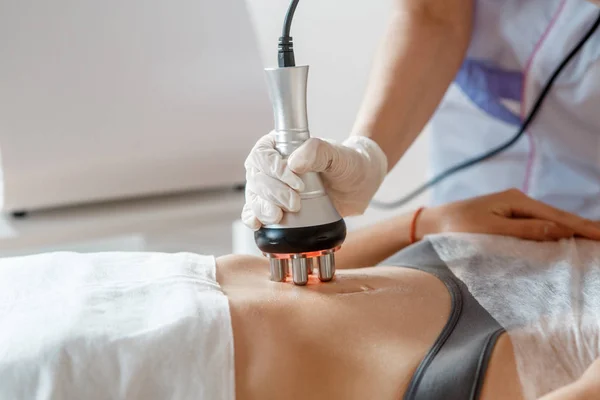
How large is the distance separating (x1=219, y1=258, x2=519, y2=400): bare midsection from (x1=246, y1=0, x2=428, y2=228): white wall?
1.08 metres

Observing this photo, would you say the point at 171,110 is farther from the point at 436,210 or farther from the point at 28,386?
the point at 28,386

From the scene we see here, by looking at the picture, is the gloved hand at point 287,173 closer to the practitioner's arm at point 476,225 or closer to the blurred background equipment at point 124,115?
the practitioner's arm at point 476,225

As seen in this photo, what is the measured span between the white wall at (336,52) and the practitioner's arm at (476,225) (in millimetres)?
808

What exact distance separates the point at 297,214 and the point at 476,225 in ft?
1.23

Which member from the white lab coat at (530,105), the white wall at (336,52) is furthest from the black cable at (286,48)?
the white wall at (336,52)

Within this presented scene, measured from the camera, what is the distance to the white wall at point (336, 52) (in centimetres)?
186

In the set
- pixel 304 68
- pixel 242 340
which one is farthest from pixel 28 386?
pixel 304 68

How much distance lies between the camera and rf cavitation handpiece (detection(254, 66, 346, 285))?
0.79 metres

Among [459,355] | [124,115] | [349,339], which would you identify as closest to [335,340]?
[349,339]

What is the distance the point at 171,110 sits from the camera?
127cm

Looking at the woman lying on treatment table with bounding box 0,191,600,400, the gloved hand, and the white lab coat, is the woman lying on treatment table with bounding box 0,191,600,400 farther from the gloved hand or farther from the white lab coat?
the white lab coat

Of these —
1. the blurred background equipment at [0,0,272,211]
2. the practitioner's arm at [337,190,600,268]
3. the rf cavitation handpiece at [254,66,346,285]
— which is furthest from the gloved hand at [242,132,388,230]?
the blurred background equipment at [0,0,272,211]

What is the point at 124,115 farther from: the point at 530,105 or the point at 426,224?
the point at 530,105

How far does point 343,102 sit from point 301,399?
1288mm
